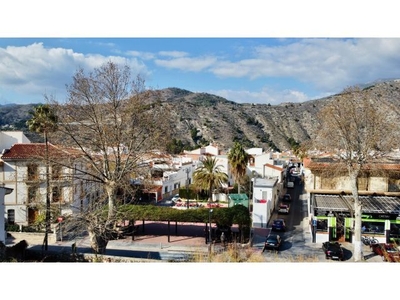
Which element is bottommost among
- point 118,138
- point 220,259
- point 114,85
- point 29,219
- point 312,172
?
point 29,219

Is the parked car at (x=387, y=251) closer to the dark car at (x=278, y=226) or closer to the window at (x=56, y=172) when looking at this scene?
the dark car at (x=278, y=226)

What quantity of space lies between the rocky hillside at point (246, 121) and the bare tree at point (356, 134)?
200 ft

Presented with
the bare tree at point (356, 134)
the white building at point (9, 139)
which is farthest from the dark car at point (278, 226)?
the white building at point (9, 139)

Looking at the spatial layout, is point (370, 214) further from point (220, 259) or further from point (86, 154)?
point (86, 154)

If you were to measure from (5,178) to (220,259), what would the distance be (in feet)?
61.3

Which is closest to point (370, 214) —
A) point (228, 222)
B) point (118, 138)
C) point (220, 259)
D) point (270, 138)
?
point (228, 222)

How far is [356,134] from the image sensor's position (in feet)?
54.2

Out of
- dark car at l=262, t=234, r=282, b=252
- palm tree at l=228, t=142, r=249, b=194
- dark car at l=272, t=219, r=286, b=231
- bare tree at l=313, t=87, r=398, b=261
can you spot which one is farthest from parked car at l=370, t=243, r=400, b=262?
palm tree at l=228, t=142, r=249, b=194

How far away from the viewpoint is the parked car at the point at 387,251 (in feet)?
48.5

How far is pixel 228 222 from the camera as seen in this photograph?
63.6 feet

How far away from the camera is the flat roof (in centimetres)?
1931

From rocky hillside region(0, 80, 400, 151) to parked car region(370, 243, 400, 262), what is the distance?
61.0 metres

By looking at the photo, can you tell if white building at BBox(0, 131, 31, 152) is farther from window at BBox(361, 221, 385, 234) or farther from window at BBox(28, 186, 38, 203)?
window at BBox(361, 221, 385, 234)

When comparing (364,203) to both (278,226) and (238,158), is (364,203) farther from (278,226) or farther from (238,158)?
(238,158)
